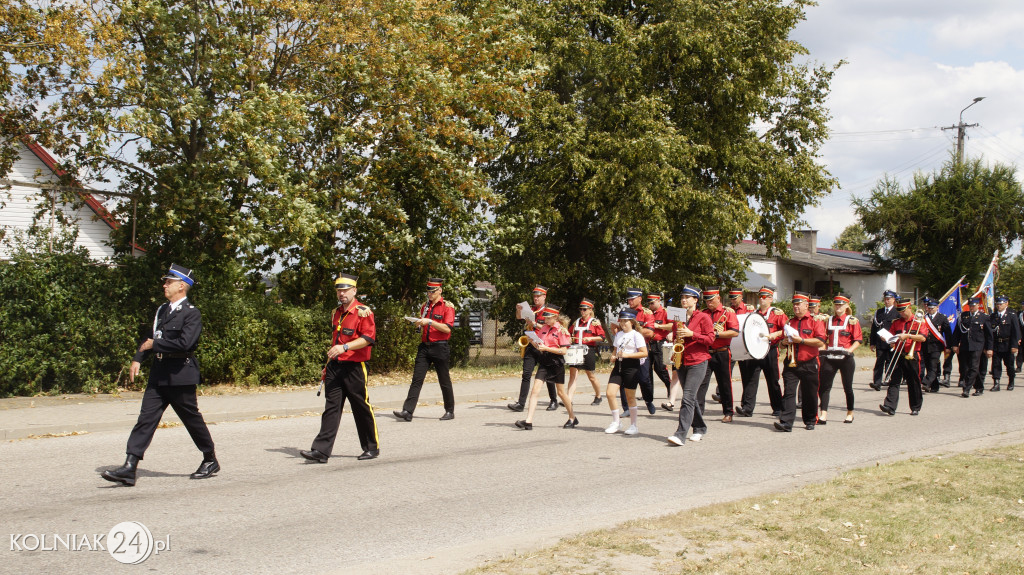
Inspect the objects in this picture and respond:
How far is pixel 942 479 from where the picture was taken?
749 cm

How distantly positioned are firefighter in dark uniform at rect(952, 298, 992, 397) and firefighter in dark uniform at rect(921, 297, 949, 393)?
343mm

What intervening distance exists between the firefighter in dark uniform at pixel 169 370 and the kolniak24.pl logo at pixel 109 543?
1.43 m

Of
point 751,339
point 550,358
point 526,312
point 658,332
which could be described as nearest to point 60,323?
point 526,312

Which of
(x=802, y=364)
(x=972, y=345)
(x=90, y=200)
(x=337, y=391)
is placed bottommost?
(x=337, y=391)

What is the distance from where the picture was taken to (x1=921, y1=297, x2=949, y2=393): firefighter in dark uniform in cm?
1605

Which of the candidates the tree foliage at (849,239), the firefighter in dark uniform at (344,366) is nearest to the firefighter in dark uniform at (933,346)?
the firefighter in dark uniform at (344,366)

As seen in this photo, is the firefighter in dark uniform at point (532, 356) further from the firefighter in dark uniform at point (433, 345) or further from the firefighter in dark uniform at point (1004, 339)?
the firefighter in dark uniform at point (1004, 339)

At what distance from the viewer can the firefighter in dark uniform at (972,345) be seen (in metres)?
16.4

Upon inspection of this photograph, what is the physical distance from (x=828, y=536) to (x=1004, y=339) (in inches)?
612

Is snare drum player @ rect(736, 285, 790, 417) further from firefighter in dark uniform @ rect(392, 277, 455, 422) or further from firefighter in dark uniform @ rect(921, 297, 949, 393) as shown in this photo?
firefighter in dark uniform @ rect(921, 297, 949, 393)

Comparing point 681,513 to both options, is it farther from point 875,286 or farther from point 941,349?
point 875,286

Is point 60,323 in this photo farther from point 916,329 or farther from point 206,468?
point 916,329

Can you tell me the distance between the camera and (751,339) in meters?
11.4

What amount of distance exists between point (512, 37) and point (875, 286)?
33.2 m
